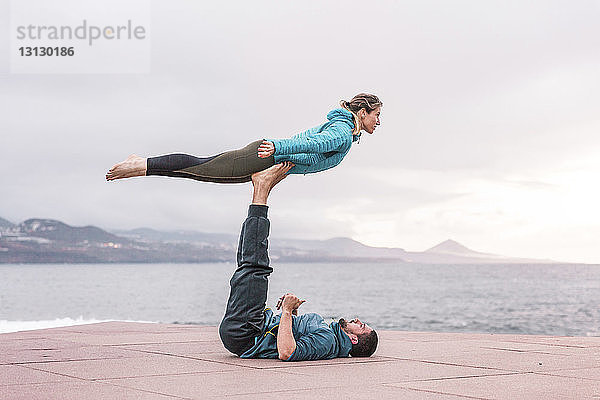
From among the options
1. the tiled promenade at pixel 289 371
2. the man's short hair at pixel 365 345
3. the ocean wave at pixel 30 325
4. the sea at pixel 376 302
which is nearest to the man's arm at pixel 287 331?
the tiled promenade at pixel 289 371

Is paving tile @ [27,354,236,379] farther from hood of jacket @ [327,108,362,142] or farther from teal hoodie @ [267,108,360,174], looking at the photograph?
hood of jacket @ [327,108,362,142]

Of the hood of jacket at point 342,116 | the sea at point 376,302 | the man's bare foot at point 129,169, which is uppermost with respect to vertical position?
the hood of jacket at point 342,116

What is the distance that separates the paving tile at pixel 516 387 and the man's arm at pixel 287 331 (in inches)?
38.6

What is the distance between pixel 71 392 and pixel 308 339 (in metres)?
1.68

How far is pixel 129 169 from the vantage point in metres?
4.93

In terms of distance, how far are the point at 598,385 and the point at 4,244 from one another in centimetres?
8131

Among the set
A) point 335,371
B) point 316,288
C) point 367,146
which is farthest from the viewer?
point 316,288

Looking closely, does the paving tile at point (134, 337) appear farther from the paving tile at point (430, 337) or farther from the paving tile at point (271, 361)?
the paving tile at point (430, 337)

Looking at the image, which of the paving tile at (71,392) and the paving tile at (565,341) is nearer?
the paving tile at (71,392)

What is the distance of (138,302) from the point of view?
6050 centimetres

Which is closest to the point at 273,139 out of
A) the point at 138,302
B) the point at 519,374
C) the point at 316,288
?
the point at 519,374

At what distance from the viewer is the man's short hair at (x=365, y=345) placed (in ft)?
16.3

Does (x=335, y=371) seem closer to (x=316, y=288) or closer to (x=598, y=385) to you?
(x=598, y=385)

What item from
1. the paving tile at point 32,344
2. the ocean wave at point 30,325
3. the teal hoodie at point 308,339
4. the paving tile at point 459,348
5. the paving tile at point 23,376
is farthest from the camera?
the ocean wave at point 30,325
